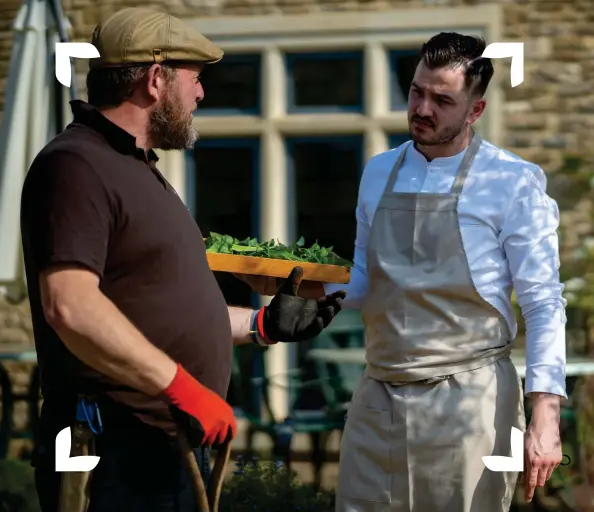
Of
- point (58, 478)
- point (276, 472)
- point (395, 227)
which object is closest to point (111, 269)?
point (58, 478)

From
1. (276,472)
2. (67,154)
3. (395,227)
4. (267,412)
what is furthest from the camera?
(267,412)

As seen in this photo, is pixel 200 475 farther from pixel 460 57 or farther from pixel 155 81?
pixel 460 57

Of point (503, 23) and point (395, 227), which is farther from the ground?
point (503, 23)

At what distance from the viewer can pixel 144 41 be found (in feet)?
9.96

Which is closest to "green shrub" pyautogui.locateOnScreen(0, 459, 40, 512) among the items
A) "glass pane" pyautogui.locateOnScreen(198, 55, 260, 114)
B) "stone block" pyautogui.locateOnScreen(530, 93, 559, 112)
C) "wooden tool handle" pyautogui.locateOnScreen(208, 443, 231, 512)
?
"glass pane" pyautogui.locateOnScreen(198, 55, 260, 114)

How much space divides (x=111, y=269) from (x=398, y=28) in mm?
4088

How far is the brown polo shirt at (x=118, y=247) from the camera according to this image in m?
2.79

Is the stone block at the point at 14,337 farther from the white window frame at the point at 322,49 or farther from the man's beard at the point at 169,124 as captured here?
the man's beard at the point at 169,124

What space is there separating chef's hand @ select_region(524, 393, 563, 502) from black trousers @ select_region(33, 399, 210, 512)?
934 mm

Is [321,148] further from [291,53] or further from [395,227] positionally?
[395,227]

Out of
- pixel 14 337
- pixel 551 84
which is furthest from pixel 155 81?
pixel 14 337

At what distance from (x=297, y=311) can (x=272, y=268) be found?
0.20 meters

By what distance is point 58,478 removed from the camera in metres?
2.94

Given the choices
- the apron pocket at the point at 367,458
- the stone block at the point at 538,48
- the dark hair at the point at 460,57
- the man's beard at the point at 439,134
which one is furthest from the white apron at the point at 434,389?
the stone block at the point at 538,48
